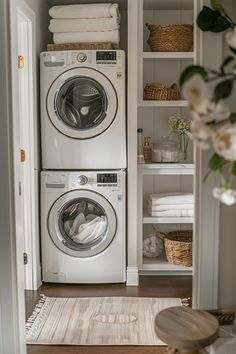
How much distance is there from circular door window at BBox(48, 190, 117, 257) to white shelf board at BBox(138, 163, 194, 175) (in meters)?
0.44

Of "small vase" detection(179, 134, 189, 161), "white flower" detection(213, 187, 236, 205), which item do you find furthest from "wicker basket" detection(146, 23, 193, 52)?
"white flower" detection(213, 187, 236, 205)

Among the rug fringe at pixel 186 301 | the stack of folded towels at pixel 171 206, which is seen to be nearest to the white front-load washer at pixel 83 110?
the stack of folded towels at pixel 171 206

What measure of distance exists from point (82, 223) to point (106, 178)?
429 millimetres

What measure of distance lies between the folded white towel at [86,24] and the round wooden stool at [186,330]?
2501 millimetres

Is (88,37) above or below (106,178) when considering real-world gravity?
above

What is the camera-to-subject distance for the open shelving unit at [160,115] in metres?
3.61

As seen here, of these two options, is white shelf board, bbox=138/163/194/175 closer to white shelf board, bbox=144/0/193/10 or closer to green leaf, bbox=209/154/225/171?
white shelf board, bbox=144/0/193/10

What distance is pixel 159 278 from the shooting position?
3.80m

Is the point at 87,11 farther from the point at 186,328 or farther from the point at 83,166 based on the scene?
the point at 186,328

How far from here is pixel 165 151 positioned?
3721 millimetres

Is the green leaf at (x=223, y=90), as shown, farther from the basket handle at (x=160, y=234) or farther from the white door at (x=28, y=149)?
the basket handle at (x=160, y=234)

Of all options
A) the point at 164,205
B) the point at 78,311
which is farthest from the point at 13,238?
the point at 164,205

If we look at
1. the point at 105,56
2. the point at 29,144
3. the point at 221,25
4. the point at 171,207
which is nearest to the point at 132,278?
the point at 171,207

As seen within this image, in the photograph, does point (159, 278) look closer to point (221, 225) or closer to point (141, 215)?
point (141, 215)
